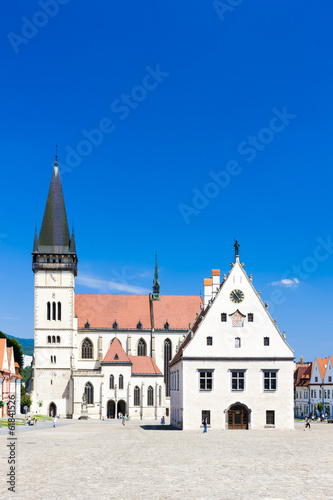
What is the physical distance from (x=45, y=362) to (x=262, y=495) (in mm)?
89131

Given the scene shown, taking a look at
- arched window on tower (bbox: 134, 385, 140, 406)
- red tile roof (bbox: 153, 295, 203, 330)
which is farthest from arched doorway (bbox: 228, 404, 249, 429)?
red tile roof (bbox: 153, 295, 203, 330)

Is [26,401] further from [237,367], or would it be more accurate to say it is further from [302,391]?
[302,391]

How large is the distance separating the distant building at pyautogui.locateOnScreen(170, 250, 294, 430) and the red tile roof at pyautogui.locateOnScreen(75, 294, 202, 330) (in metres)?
53.2

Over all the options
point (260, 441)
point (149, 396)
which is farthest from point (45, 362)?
point (260, 441)

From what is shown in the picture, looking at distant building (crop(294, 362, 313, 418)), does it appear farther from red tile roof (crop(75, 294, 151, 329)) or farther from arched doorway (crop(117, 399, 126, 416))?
arched doorway (crop(117, 399, 126, 416))

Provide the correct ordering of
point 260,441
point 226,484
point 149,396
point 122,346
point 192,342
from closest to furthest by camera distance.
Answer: point 226,484
point 260,441
point 192,342
point 149,396
point 122,346

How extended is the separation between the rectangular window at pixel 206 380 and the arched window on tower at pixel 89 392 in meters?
45.6

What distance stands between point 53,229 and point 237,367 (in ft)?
182

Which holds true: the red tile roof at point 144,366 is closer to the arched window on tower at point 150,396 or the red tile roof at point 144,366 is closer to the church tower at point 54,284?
the arched window on tower at point 150,396

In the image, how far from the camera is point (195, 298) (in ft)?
390

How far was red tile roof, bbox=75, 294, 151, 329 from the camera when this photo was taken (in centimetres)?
11281

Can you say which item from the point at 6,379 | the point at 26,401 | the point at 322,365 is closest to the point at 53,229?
the point at 26,401

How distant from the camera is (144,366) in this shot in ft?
348

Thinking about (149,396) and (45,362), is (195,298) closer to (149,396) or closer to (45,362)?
(149,396)
